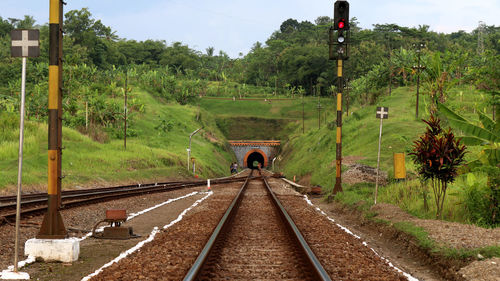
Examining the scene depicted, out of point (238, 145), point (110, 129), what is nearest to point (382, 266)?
point (110, 129)

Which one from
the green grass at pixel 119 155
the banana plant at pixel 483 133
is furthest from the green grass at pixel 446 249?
the green grass at pixel 119 155

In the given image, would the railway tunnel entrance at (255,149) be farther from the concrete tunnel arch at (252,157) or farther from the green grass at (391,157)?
the green grass at (391,157)

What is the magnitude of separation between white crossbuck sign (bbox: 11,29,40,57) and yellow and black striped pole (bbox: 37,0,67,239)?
1.07 metres

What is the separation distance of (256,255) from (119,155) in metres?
38.8

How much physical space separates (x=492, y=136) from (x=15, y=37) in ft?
38.1

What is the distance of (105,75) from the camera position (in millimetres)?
96125

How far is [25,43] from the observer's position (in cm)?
761

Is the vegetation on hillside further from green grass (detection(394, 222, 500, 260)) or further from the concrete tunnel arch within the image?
the concrete tunnel arch

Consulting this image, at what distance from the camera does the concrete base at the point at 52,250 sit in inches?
332

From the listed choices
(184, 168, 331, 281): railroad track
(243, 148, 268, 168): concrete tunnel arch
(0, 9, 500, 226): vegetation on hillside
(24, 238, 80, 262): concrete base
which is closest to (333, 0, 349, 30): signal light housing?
(0, 9, 500, 226): vegetation on hillside

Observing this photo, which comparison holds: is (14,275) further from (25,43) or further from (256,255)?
(256,255)

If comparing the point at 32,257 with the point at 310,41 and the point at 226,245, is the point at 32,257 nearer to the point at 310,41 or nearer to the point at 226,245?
the point at 226,245

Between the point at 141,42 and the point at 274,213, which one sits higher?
the point at 141,42

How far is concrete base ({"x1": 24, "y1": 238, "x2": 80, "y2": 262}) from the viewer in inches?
332
